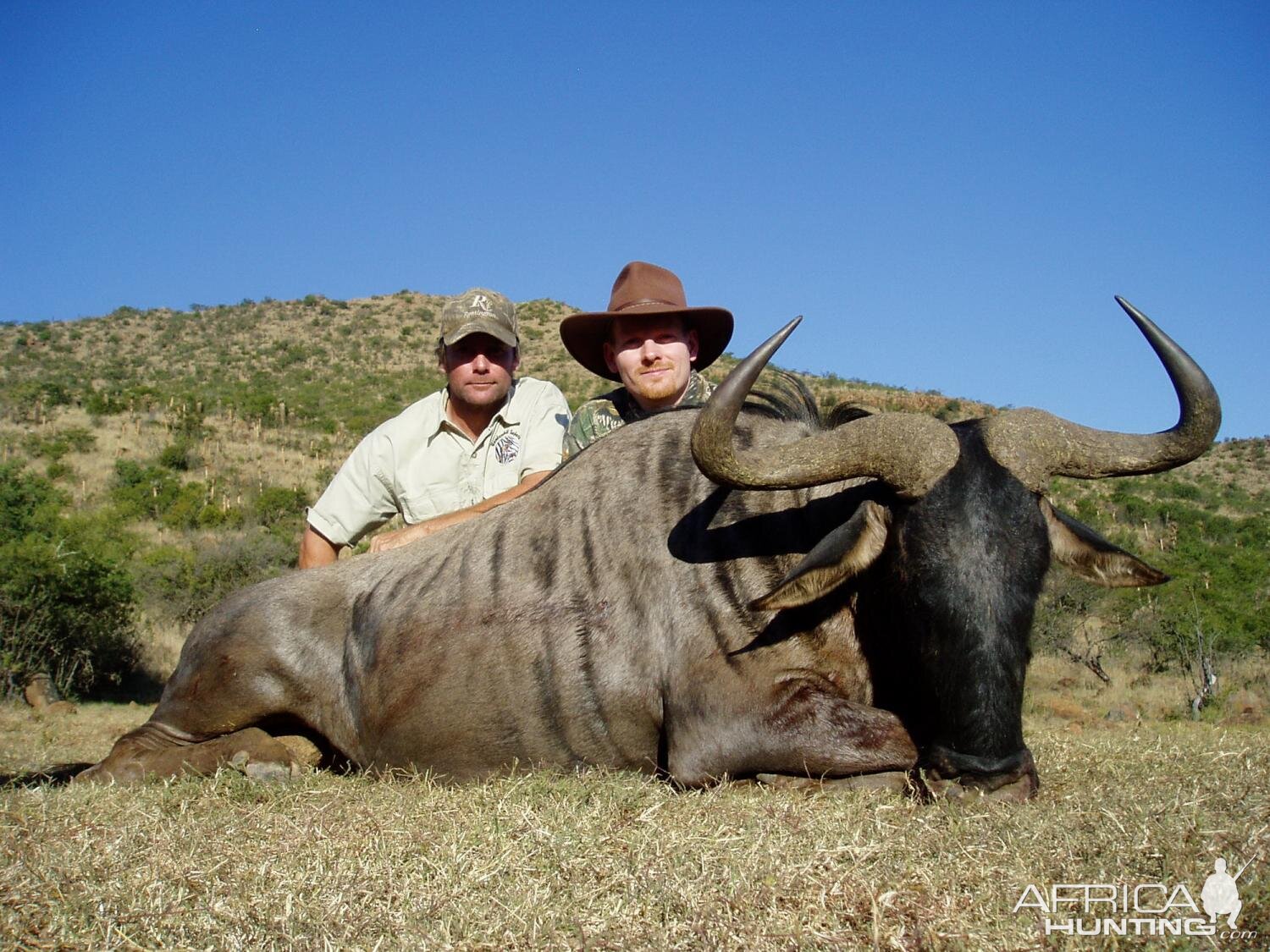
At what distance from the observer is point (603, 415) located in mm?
6141

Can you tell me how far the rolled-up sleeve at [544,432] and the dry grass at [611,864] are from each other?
2.76m

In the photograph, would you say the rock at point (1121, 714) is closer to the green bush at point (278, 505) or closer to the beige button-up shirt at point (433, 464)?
the beige button-up shirt at point (433, 464)

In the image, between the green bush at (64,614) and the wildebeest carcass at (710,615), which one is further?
the green bush at (64,614)

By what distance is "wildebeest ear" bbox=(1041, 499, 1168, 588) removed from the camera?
12.6 feet

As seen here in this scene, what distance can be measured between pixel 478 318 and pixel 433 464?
956 mm

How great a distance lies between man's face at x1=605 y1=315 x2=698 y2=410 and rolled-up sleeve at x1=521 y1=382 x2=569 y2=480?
0.51m

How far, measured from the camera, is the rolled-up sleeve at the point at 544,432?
6168 mm

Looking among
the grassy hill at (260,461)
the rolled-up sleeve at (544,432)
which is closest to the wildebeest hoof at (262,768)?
the rolled-up sleeve at (544,432)

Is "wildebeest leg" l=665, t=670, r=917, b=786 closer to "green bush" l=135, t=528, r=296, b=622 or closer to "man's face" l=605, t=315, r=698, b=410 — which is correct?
"man's face" l=605, t=315, r=698, b=410

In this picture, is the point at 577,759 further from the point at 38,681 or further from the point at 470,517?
the point at 38,681

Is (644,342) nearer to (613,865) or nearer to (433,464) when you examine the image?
(433,464)

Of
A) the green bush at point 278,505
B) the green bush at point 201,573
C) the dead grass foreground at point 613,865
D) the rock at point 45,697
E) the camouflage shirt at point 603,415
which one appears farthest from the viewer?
the green bush at point 278,505

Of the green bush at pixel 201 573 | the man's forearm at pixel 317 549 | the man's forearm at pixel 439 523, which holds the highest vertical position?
the man's forearm at pixel 439 523

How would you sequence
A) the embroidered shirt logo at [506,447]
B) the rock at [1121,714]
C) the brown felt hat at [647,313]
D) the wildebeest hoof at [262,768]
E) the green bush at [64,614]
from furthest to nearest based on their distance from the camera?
the green bush at [64,614] < the rock at [1121,714] < the embroidered shirt logo at [506,447] < the brown felt hat at [647,313] < the wildebeest hoof at [262,768]
